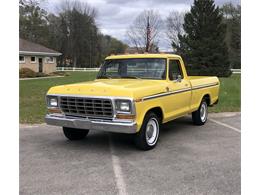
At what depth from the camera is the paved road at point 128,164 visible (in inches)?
186

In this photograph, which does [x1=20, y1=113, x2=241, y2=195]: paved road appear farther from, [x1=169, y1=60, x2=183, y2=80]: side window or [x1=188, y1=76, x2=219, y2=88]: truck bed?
[x1=169, y1=60, x2=183, y2=80]: side window

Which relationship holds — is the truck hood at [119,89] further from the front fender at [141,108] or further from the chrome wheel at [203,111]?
the chrome wheel at [203,111]

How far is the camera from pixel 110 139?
773 centimetres

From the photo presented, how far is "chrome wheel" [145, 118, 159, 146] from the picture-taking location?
678 centimetres

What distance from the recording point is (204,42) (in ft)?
130

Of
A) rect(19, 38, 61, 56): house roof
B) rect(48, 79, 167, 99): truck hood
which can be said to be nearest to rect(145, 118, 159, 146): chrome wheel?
rect(48, 79, 167, 99): truck hood

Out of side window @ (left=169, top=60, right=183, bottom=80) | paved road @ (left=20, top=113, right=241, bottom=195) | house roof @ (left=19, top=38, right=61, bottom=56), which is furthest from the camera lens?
house roof @ (left=19, top=38, right=61, bottom=56)

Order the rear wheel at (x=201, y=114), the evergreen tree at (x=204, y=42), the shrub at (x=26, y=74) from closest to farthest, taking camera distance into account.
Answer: the rear wheel at (x=201, y=114)
the shrub at (x=26, y=74)
the evergreen tree at (x=204, y=42)

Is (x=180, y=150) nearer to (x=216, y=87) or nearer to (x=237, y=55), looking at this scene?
(x=216, y=87)

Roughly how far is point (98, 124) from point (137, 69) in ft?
6.77

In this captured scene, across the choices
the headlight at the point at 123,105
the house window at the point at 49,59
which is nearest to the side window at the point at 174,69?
the headlight at the point at 123,105

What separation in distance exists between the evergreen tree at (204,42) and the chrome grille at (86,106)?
112 ft

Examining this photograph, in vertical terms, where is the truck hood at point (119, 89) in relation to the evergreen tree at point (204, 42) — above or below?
below

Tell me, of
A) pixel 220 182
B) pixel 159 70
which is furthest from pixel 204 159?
pixel 159 70
